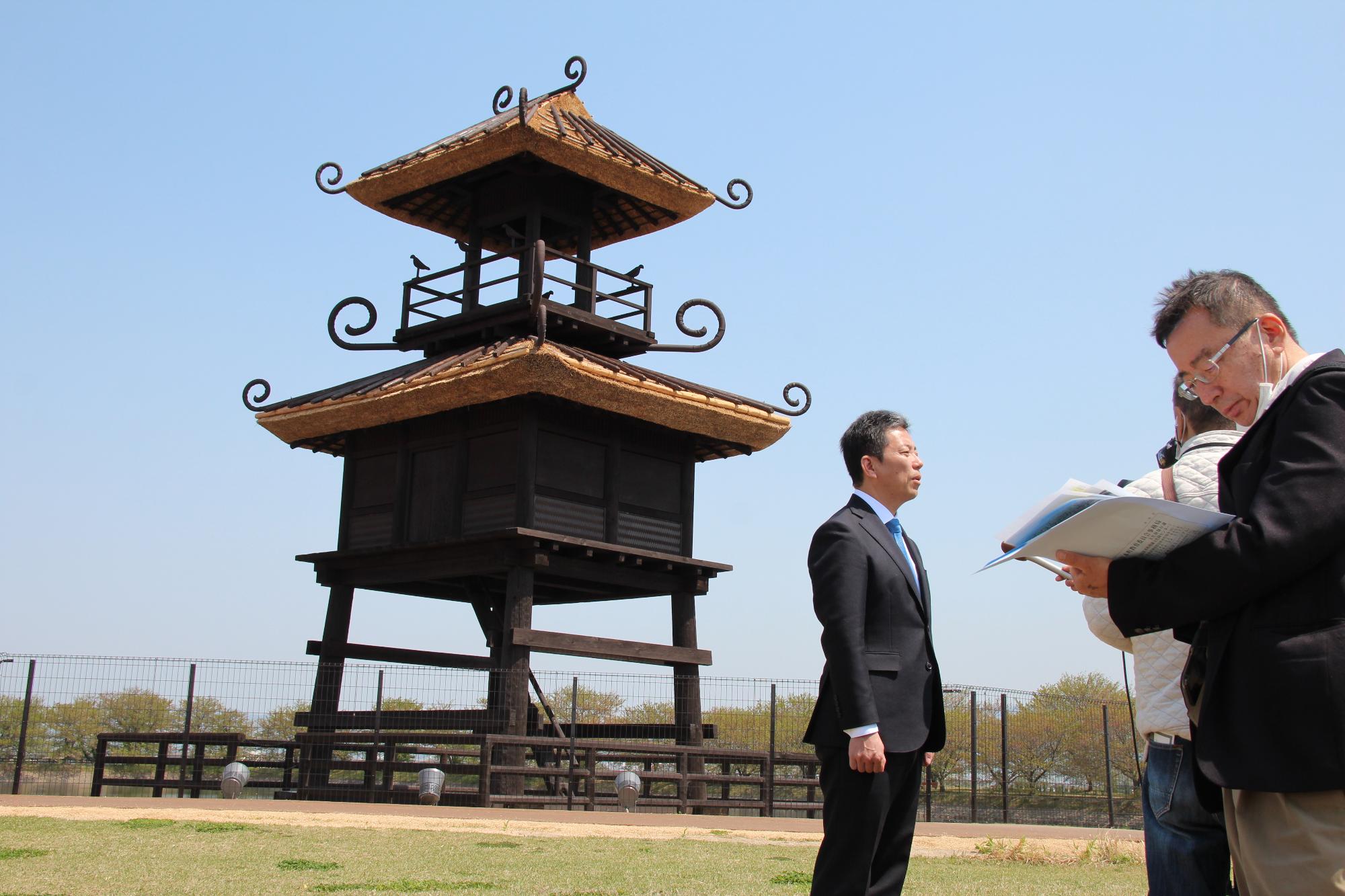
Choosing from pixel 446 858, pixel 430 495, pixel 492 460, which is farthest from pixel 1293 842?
pixel 430 495

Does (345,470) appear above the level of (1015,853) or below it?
above

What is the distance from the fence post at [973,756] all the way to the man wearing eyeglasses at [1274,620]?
47.8ft

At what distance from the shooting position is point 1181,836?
359cm

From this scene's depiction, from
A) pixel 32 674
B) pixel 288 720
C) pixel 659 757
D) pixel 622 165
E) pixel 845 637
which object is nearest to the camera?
pixel 845 637

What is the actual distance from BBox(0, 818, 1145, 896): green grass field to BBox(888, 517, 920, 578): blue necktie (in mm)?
2621

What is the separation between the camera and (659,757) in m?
16.9

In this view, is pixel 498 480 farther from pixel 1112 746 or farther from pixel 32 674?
pixel 1112 746

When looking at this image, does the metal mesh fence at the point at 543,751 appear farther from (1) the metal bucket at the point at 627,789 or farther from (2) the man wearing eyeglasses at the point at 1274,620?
(2) the man wearing eyeglasses at the point at 1274,620

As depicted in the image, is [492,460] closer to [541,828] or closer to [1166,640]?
[541,828]

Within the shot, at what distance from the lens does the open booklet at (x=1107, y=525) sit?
270 cm

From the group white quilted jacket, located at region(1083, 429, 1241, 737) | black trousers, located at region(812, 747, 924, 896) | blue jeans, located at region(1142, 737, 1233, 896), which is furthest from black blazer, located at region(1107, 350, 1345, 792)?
black trousers, located at region(812, 747, 924, 896)

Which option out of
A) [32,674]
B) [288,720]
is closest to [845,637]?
[32,674]

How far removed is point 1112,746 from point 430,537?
11144 millimetres

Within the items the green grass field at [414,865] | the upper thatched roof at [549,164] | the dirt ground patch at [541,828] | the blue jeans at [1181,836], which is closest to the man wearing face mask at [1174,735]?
the blue jeans at [1181,836]
